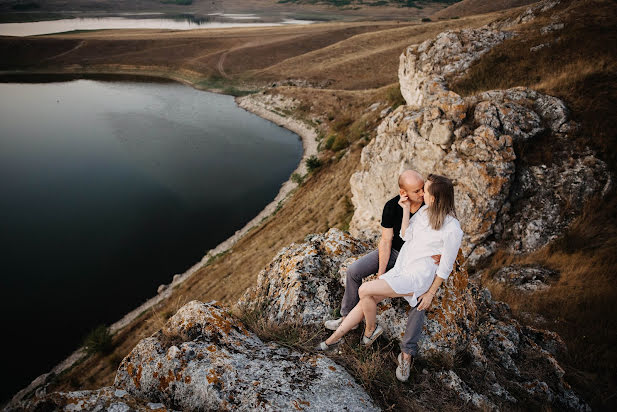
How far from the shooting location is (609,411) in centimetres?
439

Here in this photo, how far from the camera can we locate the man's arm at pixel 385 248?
4.80 meters

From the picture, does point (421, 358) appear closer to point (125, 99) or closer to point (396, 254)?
point (396, 254)

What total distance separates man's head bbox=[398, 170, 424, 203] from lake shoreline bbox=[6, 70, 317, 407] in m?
18.6

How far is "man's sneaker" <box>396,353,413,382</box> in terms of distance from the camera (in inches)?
165

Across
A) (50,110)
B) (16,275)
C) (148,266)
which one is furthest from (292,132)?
(50,110)

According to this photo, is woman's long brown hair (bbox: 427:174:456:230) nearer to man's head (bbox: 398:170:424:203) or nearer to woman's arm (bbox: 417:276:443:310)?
man's head (bbox: 398:170:424:203)

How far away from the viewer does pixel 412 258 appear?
4316 millimetres

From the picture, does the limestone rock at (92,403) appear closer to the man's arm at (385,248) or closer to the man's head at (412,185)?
the man's arm at (385,248)

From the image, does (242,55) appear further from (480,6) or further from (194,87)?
(480,6)

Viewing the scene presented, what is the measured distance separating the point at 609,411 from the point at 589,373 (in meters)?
0.74

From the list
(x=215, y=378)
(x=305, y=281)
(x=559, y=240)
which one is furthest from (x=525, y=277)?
(x=215, y=378)

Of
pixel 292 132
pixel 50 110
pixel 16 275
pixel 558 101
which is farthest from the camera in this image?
pixel 50 110

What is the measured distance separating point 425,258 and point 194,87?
7051cm

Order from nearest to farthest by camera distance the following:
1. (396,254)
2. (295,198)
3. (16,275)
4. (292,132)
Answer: (396,254), (16,275), (295,198), (292,132)
